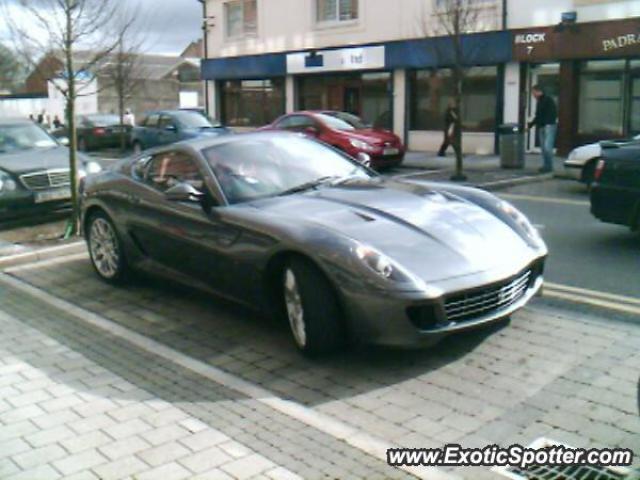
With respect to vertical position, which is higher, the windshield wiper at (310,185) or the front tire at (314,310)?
the windshield wiper at (310,185)

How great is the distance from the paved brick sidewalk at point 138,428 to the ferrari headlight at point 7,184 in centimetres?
538

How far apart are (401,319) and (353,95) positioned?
20.3m

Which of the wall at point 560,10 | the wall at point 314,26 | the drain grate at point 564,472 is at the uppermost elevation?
the wall at point 314,26

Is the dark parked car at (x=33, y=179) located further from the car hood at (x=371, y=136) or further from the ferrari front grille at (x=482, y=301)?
the ferrari front grille at (x=482, y=301)

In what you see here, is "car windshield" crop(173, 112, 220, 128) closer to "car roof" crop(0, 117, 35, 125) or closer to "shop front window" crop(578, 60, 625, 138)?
"car roof" crop(0, 117, 35, 125)

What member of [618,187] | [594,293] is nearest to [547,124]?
[618,187]

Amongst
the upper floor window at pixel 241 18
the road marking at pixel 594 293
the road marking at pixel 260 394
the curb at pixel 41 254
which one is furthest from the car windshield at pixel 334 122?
the upper floor window at pixel 241 18

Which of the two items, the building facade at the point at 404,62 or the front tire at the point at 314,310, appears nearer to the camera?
the front tire at the point at 314,310

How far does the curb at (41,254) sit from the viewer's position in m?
7.76

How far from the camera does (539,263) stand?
488 centimetres

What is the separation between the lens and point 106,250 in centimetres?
670

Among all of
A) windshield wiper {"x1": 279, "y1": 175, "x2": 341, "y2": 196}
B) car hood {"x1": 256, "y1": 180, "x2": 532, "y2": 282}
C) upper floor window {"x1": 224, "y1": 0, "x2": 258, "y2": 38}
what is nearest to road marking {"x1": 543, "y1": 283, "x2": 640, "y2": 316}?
car hood {"x1": 256, "y1": 180, "x2": 532, "y2": 282}

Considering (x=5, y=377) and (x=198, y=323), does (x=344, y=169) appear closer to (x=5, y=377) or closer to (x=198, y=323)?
(x=198, y=323)

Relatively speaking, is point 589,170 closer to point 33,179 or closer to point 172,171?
point 172,171
